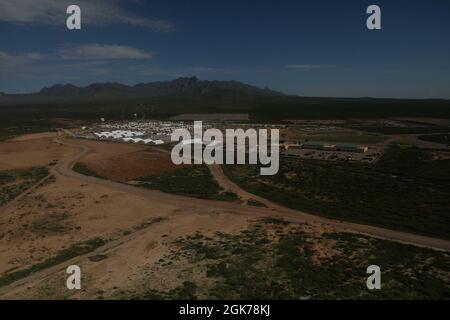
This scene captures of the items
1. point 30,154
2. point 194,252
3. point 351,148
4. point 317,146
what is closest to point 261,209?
point 194,252

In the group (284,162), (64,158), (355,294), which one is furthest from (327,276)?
(64,158)

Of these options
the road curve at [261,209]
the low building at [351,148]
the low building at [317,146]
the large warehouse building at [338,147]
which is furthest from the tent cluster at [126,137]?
the low building at [351,148]

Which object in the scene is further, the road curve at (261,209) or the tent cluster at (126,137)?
the tent cluster at (126,137)

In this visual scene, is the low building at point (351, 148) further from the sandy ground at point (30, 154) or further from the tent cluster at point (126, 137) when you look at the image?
the sandy ground at point (30, 154)

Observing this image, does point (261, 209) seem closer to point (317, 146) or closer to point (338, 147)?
point (338, 147)

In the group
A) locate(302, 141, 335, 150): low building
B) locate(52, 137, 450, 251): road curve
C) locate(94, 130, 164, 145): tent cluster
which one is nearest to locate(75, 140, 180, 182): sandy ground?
locate(52, 137, 450, 251): road curve
